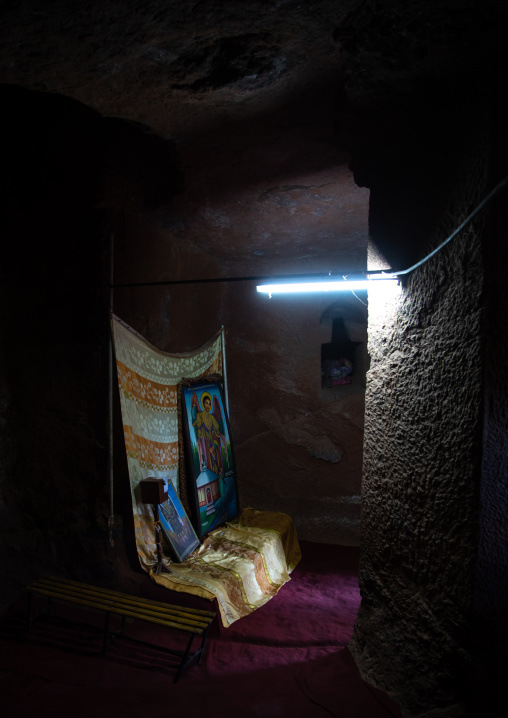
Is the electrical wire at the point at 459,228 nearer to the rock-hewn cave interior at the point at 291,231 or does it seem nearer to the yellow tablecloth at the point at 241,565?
the rock-hewn cave interior at the point at 291,231

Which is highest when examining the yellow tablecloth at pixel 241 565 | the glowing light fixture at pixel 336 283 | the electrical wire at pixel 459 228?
the electrical wire at pixel 459 228

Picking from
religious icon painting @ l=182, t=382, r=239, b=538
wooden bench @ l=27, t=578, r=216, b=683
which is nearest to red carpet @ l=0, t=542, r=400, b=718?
wooden bench @ l=27, t=578, r=216, b=683

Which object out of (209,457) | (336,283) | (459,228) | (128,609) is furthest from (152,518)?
(459,228)

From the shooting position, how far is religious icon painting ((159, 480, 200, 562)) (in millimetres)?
4180

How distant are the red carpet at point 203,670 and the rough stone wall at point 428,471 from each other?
257mm

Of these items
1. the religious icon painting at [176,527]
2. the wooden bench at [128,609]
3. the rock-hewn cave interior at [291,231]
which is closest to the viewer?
the rock-hewn cave interior at [291,231]

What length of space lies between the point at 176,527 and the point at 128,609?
1028 mm

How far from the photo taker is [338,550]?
19.0 ft

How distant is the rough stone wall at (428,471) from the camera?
185 cm

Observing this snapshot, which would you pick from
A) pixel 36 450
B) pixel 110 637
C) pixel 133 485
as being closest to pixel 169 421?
pixel 133 485

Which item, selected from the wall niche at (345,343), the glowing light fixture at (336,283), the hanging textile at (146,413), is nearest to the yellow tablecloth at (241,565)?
the hanging textile at (146,413)

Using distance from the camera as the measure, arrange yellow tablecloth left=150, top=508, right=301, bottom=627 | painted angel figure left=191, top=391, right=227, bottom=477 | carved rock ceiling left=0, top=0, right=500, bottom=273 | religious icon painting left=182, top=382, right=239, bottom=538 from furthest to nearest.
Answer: painted angel figure left=191, top=391, right=227, bottom=477, religious icon painting left=182, top=382, right=239, bottom=538, yellow tablecloth left=150, top=508, right=301, bottom=627, carved rock ceiling left=0, top=0, right=500, bottom=273

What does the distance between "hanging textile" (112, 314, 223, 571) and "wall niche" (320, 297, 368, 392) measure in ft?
7.33

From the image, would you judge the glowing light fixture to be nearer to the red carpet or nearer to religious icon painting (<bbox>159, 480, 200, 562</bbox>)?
the red carpet
